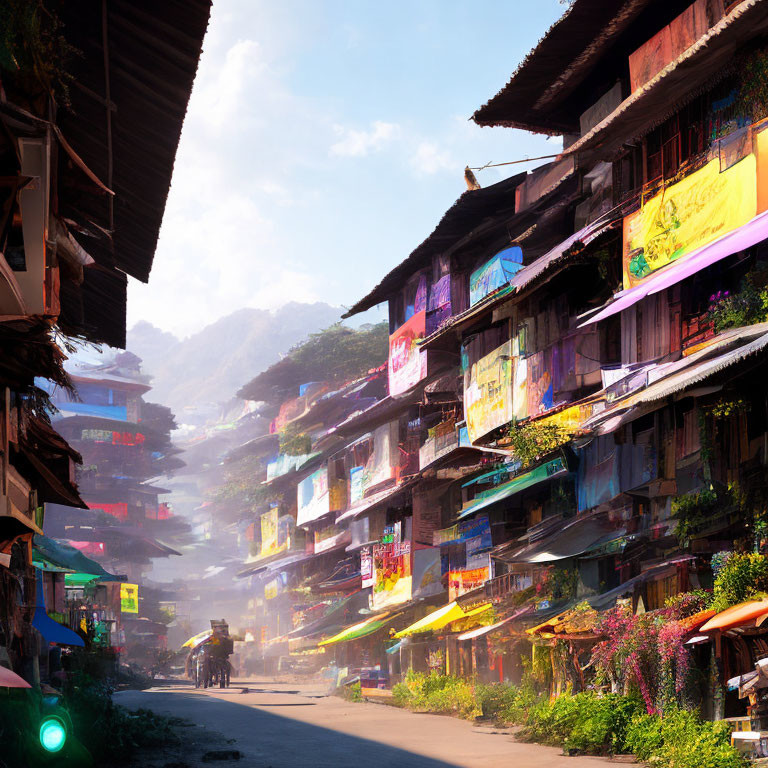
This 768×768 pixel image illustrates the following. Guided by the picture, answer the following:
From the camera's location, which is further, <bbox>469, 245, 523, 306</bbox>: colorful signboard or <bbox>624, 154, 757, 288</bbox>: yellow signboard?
<bbox>469, 245, 523, 306</bbox>: colorful signboard

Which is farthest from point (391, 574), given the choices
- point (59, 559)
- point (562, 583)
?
point (562, 583)

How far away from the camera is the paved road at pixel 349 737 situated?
51.1ft

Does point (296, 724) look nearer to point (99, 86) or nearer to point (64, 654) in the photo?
point (64, 654)

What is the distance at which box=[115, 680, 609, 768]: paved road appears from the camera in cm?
1559

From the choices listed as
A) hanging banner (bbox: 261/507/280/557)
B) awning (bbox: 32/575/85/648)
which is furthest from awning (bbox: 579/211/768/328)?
hanging banner (bbox: 261/507/280/557)

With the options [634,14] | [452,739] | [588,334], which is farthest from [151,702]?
[634,14]

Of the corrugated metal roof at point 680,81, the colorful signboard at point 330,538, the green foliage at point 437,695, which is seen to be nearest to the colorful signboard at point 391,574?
the green foliage at point 437,695

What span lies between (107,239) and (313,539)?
41237mm

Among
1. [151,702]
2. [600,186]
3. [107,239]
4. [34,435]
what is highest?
[600,186]

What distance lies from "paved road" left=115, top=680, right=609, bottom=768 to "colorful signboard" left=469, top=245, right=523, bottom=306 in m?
10.5

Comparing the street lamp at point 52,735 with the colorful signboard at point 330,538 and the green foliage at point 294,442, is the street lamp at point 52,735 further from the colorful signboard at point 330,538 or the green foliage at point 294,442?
the green foliage at point 294,442

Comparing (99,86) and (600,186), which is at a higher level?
(600,186)

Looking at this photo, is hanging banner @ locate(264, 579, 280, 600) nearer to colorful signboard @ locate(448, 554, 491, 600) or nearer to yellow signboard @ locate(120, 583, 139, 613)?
yellow signboard @ locate(120, 583, 139, 613)

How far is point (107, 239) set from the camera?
14094mm
